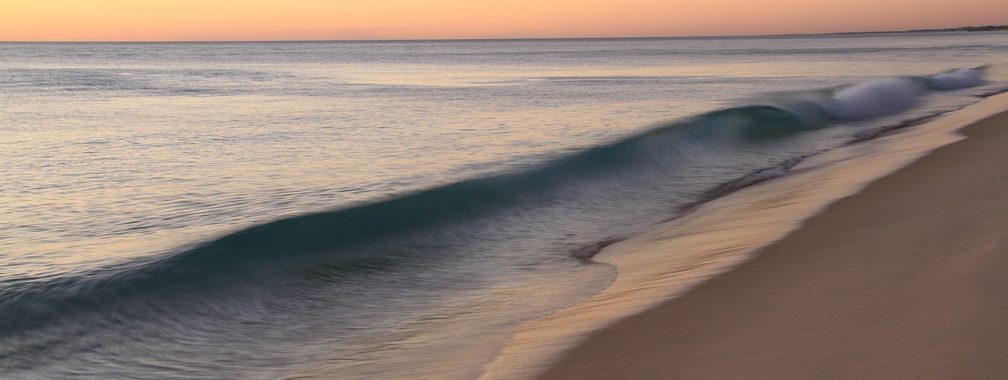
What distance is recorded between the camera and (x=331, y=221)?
949 centimetres

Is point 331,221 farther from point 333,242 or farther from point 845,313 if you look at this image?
point 845,313

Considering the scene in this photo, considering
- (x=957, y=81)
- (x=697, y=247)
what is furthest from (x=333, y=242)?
(x=957, y=81)

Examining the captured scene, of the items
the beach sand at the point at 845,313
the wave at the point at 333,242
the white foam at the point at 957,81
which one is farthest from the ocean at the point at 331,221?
the white foam at the point at 957,81

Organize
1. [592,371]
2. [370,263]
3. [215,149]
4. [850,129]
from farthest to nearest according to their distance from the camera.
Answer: [850,129] < [215,149] < [370,263] < [592,371]

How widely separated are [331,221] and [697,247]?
3.61m

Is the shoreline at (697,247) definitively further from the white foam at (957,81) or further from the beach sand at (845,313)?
the white foam at (957,81)

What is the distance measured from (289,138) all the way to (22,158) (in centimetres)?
441

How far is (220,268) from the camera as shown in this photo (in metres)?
7.70

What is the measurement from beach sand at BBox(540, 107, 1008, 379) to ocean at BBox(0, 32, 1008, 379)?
0.93 metres

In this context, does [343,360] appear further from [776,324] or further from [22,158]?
[22,158]

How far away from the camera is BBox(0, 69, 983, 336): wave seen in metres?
6.82

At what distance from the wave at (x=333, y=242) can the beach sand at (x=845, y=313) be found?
241cm

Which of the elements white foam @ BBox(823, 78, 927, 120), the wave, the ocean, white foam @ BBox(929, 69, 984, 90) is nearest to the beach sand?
the ocean

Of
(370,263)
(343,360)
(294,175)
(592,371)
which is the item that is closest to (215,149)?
(294,175)
